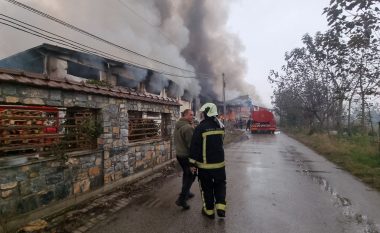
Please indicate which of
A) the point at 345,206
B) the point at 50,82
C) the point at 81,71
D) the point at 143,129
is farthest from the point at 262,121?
the point at 50,82

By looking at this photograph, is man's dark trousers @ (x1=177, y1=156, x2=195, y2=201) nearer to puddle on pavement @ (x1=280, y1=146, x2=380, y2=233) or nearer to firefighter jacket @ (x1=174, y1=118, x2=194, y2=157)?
firefighter jacket @ (x1=174, y1=118, x2=194, y2=157)

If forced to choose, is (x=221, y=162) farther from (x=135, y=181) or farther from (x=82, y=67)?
(x=82, y=67)

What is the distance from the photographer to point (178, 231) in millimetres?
4082

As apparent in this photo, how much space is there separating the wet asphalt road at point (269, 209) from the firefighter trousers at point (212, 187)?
22 centimetres

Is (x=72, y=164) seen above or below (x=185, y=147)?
below

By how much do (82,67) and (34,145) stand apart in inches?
396

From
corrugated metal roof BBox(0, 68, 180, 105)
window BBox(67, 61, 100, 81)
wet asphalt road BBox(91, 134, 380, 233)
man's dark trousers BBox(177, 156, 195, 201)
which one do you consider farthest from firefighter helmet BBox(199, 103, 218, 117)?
window BBox(67, 61, 100, 81)

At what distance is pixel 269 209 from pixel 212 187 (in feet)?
3.91

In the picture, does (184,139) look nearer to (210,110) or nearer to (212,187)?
(210,110)

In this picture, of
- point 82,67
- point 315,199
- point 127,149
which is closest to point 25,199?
point 127,149

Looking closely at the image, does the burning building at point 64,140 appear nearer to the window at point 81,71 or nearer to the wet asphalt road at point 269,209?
the wet asphalt road at point 269,209

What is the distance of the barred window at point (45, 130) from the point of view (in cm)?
436

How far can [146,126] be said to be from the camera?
28.2 feet

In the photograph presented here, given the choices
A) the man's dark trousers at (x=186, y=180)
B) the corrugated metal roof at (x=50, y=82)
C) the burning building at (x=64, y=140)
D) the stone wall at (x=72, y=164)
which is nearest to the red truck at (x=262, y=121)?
the burning building at (x=64, y=140)
